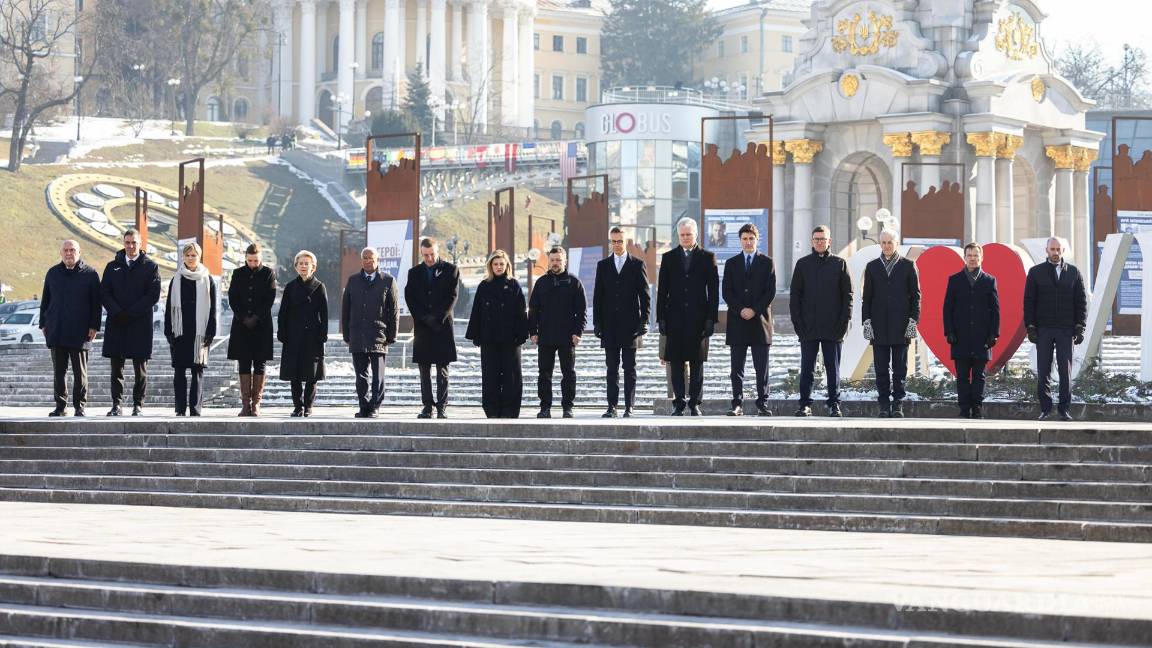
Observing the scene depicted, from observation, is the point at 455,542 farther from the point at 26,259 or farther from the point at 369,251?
the point at 26,259

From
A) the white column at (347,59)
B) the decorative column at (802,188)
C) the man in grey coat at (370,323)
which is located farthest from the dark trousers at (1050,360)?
the white column at (347,59)

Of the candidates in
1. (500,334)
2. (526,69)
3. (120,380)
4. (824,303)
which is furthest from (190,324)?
(526,69)

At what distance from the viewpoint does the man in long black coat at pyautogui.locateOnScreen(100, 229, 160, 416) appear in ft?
54.8

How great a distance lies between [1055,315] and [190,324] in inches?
311

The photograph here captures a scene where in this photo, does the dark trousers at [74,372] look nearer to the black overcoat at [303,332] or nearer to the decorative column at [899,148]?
the black overcoat at [303,332]

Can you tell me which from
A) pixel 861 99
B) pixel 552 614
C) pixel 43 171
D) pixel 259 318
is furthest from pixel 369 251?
pixel 43 171

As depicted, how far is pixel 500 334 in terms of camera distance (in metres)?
15.9

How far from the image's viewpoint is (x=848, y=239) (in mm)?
38875

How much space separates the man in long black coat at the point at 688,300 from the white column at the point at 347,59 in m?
94.4

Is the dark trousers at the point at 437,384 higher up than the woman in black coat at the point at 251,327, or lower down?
lower down

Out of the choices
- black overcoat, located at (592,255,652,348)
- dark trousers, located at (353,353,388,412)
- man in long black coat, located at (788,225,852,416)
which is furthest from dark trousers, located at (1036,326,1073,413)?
dark trousers, located at (353,353,388,412)

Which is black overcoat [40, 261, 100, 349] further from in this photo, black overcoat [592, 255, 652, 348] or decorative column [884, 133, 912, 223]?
decorative column [884, 133, 912, 223]

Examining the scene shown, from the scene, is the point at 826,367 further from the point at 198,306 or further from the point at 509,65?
the point at 509,65

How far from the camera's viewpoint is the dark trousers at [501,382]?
15.8 metres
